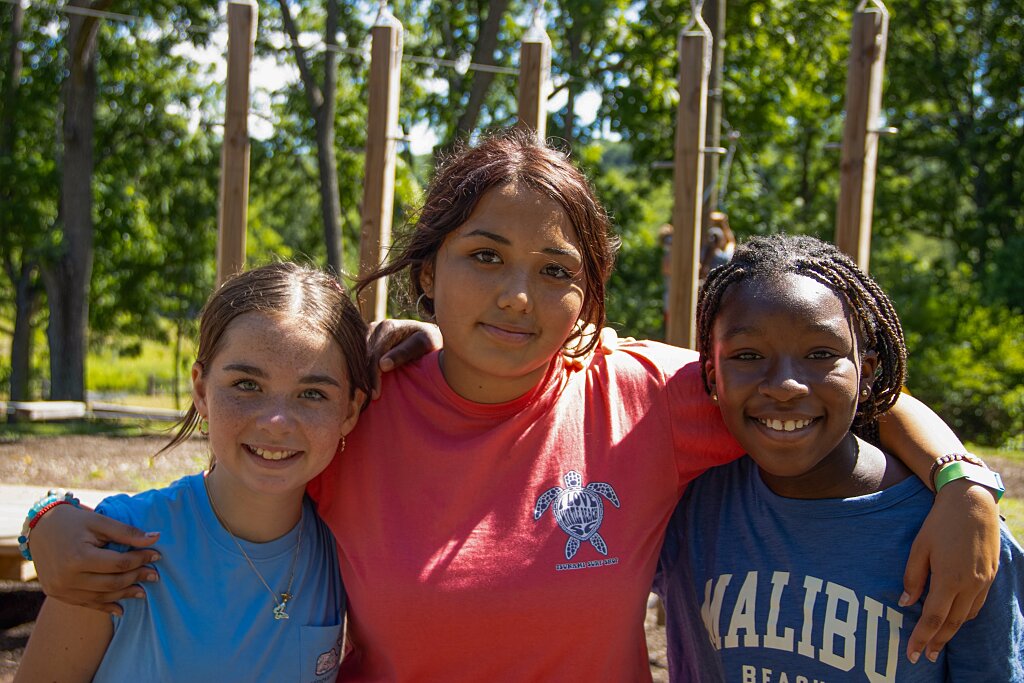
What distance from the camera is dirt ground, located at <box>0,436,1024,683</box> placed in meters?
4.18

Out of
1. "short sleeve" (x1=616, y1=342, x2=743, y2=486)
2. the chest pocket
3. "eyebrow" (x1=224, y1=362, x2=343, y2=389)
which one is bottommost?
the chest pocket

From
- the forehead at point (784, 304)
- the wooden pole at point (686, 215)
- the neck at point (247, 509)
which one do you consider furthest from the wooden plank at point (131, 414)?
the forehead at point (784, 304)

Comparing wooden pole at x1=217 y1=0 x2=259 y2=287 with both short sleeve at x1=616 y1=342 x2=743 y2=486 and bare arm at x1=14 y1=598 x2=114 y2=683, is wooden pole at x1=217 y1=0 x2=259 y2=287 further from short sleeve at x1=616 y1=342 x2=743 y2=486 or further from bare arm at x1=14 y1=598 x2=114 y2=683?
short sleeve at x1=616 y1=342 x2=743 y2=486

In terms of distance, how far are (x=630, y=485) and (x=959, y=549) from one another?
0.57 m

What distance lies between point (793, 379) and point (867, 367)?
9.0 inches

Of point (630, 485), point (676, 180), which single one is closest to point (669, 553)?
point (630, 485)

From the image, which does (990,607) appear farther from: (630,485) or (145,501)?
(145,501)

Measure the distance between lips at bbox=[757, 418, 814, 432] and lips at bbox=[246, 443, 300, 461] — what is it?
33.9 inches

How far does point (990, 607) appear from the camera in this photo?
64.7 inches

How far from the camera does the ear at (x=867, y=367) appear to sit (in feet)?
5.99

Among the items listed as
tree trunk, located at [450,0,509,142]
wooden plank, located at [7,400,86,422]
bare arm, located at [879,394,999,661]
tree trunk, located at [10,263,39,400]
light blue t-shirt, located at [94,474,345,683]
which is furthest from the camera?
tree trunk, located at [10,263,39,400]

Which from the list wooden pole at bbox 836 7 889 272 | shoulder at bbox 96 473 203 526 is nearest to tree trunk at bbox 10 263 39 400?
wooden pole at bbox 836 7 889 272

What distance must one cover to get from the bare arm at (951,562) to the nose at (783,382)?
0.30 m

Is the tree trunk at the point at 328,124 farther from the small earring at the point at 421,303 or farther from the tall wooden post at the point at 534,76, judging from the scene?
the small earring at the point at 421,303
